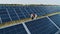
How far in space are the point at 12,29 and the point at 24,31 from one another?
104 centimetres

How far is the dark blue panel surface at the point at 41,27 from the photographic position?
13247 millimetres

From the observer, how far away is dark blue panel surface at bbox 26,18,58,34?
1325 cm

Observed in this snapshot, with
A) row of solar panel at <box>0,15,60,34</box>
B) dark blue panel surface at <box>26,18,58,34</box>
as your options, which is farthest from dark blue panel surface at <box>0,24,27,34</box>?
dark blue panel surface at <box>26,18,58,34</box>

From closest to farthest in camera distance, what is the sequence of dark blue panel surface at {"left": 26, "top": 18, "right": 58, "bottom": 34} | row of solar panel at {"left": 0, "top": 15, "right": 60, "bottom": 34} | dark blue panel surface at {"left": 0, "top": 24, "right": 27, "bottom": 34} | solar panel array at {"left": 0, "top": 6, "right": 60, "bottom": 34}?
dark blue panel surface at {"left": 0, "top": 24, "right": 27, "bottom": 34}
row of solar panel at {"left": 0, "top": 15, "right": 60, "bottom": 34}
solar panel array at {"left": 0, "top": 6, "right": 60, "bottom": 34}
dark blue panel surface at {"left": 26, "top": 18, "right": 58, "bottom": 34}

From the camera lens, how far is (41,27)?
47.3 ft

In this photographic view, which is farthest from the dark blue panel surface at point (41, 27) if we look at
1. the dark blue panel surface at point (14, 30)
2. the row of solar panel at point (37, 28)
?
the dark blue panel surface at point (14, 30)

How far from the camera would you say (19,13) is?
15320 millimetres

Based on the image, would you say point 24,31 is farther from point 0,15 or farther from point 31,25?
point 0,15

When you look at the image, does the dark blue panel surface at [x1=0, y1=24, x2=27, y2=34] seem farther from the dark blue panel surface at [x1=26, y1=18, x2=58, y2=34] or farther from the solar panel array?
the dark blue panel surface at [x1=26, y1=18, x2=58, y2=34]

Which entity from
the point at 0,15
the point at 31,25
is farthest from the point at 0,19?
the point at 31,25

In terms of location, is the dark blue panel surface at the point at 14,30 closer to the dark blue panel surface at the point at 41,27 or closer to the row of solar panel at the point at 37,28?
the row of solar panel at the point at 37,28

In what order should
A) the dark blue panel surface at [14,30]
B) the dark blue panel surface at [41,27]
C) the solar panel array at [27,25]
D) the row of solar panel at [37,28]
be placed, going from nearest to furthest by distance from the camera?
the dark blue panel surface at [14,30]
the row of solar panel at [37,28]
the solar panel array at [27,25]
the dark blue panel surface at [41,27]

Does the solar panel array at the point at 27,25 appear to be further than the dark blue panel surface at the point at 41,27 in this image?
No

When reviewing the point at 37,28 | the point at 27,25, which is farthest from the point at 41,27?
the point at 27,25
